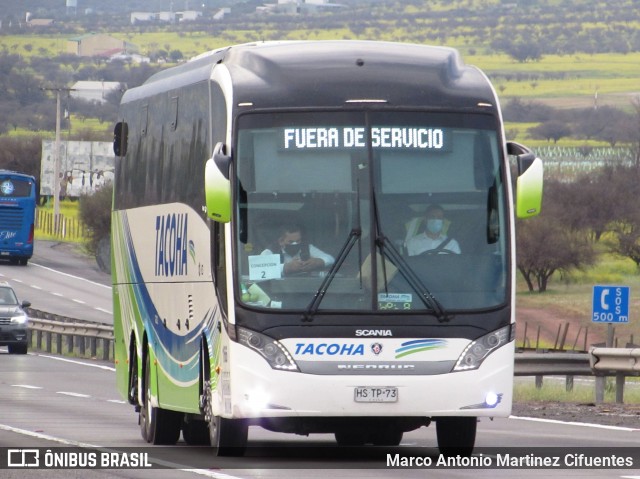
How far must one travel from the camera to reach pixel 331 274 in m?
14.3

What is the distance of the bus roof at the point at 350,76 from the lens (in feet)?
48.5

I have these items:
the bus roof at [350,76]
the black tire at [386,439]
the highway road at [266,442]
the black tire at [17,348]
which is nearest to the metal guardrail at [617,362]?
the highway road at [266,442]

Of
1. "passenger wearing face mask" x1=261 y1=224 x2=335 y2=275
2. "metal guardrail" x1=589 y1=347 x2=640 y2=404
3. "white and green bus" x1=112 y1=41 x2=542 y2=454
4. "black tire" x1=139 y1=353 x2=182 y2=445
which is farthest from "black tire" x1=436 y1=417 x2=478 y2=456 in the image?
"metal guardrail" x1=589 y1=347 x2=640 y2=404

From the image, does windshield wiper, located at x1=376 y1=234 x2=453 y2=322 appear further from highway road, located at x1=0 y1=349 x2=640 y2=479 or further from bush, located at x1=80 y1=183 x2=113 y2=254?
bush, located at x1=80 y1=183 x2=113 y2=254

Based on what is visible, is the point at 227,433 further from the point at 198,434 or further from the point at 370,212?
the point at 198,434

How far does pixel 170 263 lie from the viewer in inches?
666

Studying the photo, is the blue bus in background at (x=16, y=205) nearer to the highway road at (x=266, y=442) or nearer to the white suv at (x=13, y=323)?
the white suv at (x=13, y=323)

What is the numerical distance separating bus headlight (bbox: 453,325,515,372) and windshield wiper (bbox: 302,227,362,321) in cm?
112

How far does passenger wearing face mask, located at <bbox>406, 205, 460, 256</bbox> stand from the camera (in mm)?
14461

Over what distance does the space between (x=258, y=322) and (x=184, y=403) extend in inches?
89.7

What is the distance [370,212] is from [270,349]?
1.28m

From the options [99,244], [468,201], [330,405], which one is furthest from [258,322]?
[99,244]

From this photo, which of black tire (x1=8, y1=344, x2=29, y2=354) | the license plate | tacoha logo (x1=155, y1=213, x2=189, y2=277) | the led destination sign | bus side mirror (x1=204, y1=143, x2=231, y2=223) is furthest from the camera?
black tire (x1=8, y1=344, x2=29, y2=354)

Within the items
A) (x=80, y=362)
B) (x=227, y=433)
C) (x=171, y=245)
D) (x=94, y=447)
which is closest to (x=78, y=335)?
(x=80, y=362)
